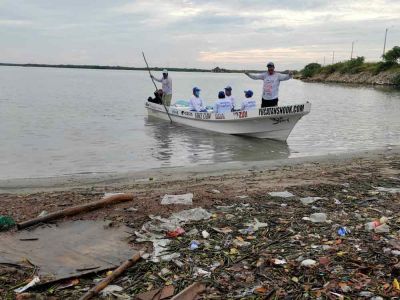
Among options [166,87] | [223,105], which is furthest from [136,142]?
[166,87]

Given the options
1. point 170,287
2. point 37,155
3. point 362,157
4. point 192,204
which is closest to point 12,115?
point 37,155

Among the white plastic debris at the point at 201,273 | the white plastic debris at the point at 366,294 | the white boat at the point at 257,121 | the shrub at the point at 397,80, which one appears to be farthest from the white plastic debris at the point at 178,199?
the shrub at the point at 397,80

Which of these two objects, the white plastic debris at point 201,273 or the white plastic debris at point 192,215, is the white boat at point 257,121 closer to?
the white plastic debris at point 192,215

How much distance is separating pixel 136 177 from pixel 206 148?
5473 mm

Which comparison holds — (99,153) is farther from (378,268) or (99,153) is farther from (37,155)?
(378,268)

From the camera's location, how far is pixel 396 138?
58.7 ft

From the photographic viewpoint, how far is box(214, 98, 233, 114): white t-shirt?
17.1m

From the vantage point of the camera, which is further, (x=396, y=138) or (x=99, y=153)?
(x=396, y=138)

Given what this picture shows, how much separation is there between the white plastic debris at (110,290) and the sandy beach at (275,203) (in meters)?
0.07

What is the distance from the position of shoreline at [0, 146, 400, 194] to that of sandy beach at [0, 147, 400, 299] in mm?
21

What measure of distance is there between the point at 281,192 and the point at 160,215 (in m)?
2.25

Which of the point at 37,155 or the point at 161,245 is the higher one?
the point at 161,245

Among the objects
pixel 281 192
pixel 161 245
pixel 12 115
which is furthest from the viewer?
pixel 12 115

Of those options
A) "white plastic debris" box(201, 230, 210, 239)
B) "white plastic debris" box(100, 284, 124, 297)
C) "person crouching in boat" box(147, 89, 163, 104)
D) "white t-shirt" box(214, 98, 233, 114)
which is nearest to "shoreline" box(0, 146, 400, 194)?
"white plastic debris" box(201, 230, 210, 239)
